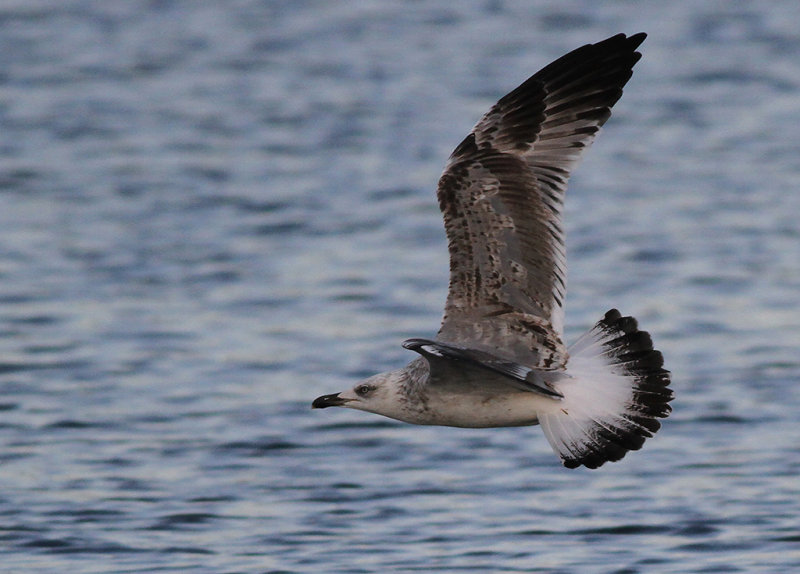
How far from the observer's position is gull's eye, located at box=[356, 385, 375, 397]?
823 centimetres

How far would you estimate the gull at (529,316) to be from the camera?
25.5 feet

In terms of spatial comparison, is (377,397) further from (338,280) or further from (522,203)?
(338,280)

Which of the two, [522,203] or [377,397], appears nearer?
[377,397]

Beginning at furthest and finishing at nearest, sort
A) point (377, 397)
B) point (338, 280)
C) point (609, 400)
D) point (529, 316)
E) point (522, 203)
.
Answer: point (338, 280)
point (522, 203)
point (529, 316)
point (377, 397)
point (609, 400)

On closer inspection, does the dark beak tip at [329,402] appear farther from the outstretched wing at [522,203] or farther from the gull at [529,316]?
the outstretched wing at [522,203]

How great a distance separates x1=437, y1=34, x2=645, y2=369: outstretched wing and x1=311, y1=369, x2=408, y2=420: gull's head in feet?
1.02

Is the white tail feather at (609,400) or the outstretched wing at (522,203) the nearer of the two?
the white tail feather at (609,400)

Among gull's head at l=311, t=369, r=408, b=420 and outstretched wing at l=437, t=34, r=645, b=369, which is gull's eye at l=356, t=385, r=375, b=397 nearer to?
gull's head at l=311, t=369, r=408, b=420

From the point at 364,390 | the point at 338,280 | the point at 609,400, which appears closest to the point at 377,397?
the point at 364,390

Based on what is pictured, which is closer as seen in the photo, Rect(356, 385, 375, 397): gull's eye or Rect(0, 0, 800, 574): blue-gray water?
Rect(356, 385, 375, 397): gull's eye

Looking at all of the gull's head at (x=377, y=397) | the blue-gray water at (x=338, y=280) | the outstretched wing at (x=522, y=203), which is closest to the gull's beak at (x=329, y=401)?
the gull's head at (x=377, y=397)

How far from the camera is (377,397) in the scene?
8180mm

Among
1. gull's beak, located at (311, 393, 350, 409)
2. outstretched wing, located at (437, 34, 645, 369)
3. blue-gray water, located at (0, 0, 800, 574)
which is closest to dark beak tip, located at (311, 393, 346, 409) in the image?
gull's beak, located at (311, 393, 350, 409)

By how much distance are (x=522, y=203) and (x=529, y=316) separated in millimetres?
531
